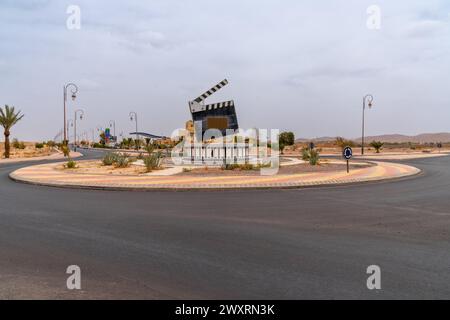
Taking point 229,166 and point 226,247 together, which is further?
point 229,166

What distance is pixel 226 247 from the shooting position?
6555 mm

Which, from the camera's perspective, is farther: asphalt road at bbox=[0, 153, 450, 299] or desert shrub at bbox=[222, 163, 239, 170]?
desert shrub at bbox=[222, 163, 239, 170]

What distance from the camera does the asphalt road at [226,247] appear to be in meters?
4.73

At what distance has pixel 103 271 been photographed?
17.6 feet

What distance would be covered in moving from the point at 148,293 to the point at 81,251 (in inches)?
88.2

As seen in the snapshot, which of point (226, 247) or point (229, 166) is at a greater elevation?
point (229, 166)

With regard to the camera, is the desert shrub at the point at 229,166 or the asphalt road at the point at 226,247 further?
the desert shrub at the point at 229,166

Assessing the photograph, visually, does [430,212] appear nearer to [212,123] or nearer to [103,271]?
[103,271]

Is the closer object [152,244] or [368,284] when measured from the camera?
[368,284]

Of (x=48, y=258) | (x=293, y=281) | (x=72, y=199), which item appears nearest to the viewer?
(x=293, y=281)

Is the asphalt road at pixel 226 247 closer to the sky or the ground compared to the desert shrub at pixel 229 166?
closer to the ground

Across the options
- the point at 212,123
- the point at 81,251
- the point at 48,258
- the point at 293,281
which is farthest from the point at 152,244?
the point at 212,123

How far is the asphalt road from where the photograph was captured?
4.73 m

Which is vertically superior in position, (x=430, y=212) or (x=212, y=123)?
(x=212, y=123)
